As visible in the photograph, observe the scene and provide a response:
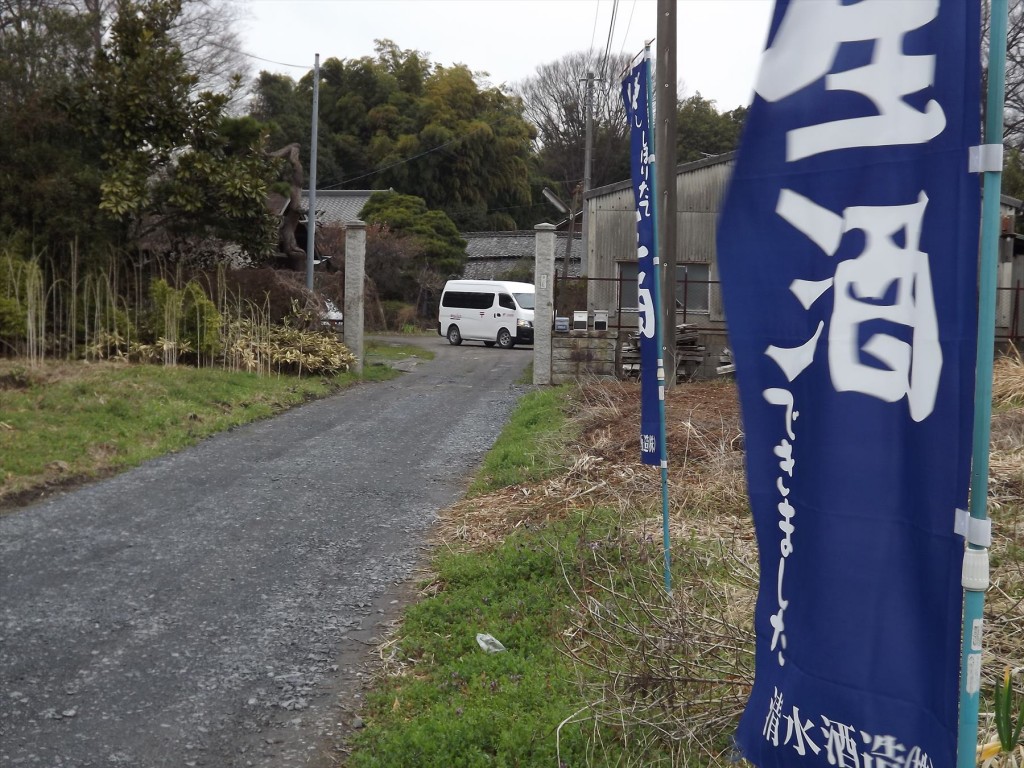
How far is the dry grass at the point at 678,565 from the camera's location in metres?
3.43

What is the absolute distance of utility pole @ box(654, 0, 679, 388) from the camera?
11.6 meters

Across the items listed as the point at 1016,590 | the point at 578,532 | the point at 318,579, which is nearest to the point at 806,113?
the point at 1016,590

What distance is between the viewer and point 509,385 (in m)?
16.9

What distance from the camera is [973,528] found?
5.76ft

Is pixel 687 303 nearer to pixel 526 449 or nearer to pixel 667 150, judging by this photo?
pixel 667 150

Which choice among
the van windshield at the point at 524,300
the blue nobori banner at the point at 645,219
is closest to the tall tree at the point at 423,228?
the van windshield at the point at 524,300

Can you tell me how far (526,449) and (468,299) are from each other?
18.6 m

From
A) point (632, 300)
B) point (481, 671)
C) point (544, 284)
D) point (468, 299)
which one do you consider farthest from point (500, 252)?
point (481, 671)

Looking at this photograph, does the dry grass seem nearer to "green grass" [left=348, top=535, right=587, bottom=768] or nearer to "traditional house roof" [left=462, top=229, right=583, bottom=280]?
"green grass" [left=348, top=535, right=587, bottom=768]

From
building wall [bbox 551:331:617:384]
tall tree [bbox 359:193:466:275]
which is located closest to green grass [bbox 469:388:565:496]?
building wall [bbox 551:331:617:384]

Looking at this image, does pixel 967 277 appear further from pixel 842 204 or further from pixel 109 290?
pixel 109 290

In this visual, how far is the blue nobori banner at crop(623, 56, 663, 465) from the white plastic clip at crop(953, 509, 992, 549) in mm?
3173

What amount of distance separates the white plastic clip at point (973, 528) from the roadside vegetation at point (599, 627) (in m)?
0.83

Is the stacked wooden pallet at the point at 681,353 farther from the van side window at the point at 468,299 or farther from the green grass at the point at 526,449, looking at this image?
the van side window at the point at 468,299
